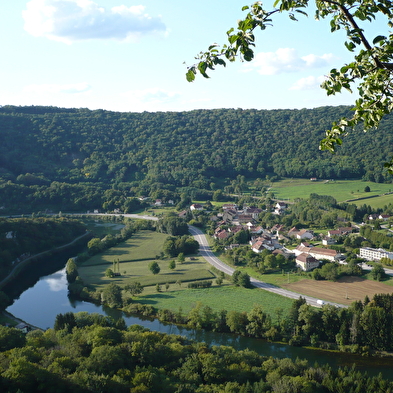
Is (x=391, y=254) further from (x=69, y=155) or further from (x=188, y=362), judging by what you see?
(x=69, y=155)

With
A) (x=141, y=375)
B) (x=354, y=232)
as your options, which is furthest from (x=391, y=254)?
(x=141, y=375)

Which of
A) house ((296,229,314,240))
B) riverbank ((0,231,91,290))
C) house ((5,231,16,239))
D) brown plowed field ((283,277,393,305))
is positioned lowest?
riverbank ((0,231,91,290))

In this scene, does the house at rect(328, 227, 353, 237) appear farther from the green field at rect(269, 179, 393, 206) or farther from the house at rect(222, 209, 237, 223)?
the green field at rect(269, 179, 393, 206)

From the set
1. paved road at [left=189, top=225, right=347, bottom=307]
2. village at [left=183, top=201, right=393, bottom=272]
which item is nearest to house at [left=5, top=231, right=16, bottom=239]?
paved road at [left=189, top=225, right=347, bottom=307]

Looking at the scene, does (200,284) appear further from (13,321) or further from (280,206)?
(280,206)

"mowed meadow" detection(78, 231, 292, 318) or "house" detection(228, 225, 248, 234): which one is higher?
"house" detection(228, 225, 248, 234)

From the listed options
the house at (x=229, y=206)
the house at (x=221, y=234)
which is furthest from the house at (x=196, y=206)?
the house at (x=221, y=234)

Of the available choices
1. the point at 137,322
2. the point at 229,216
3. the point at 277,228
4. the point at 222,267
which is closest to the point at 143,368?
the point at 137,322
